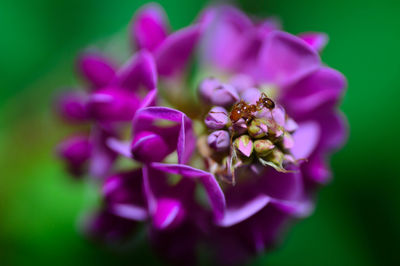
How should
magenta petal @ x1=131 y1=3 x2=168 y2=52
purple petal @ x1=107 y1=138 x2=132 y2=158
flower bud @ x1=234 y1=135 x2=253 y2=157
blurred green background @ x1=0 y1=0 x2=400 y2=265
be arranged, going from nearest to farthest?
flower bud @ x1=234 y1=135 x2=253 y2=157, purple petal @ x1=107 y1=138 x2=132 y2=158, magenta petal @ x1=131 y1=3 x2=168 y2=52, blurred green background @ x1=0 y1=0 x2=400 y2=265

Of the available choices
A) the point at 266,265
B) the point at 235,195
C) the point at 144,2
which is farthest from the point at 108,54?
the point at 266,265

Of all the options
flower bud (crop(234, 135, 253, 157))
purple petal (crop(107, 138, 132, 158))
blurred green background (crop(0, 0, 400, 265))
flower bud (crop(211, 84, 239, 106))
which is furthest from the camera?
blurred green background (crop(0, 0, 400, 265))

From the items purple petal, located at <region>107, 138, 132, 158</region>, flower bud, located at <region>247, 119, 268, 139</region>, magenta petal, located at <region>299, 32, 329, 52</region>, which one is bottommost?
purple petal, located at <region>107, 138, 132, 158</region>

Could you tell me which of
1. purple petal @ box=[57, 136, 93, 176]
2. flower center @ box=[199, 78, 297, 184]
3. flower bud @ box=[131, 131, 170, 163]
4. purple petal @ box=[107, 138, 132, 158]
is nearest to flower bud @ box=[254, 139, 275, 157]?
flower center @ box=[199, 78, 297, 184]

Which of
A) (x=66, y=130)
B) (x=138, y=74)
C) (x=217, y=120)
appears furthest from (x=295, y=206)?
(x=66, y=130)

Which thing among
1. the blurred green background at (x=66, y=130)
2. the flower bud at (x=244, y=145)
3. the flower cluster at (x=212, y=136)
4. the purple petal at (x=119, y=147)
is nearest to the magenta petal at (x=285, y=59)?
the flower cluster at (x=212, y=136)

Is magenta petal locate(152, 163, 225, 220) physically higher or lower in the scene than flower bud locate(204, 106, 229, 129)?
lower

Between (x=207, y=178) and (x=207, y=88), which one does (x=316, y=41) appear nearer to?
(x=207, y=88)

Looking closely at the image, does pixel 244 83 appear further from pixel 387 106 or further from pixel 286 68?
pixel 387 106

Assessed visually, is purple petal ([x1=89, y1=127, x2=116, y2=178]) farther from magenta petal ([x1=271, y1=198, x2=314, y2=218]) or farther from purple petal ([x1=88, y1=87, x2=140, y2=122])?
magenta petal ([x1=271, y1=198, x2=314, y2=218])
